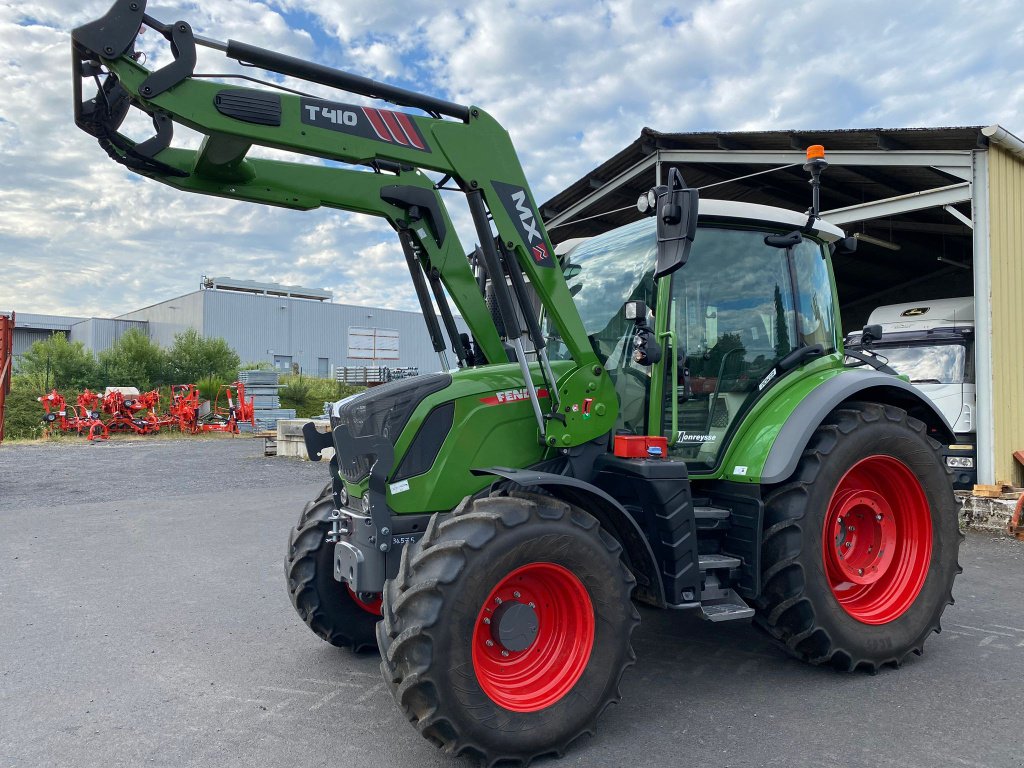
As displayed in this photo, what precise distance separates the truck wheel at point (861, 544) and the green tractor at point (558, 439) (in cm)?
2

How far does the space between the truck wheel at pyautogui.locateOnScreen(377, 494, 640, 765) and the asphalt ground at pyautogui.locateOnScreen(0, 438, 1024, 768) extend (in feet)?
0.72

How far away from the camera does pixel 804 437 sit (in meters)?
3.82

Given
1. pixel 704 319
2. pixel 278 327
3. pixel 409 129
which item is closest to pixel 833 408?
pixel 704 319

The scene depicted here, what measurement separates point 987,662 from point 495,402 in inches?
120

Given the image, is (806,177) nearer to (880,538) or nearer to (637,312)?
(880,538)

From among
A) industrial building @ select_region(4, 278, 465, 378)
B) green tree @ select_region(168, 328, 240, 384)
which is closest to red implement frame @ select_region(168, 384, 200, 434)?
green tree @ select_region(168, 328, 240, 384)

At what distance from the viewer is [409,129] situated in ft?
11.2

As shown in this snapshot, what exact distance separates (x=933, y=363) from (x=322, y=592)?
928cm

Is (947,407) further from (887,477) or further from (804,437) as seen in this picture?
(804,437)

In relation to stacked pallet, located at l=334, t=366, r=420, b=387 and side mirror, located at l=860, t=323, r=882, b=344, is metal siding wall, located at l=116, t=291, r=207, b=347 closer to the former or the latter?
stacked pallet, located at l=334, t=366, r=420, b=387

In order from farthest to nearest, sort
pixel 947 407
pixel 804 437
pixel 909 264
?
pixel 909 264, pixel 947 407, pixel 804 437

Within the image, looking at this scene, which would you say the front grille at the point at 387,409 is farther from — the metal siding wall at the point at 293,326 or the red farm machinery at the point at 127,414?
the metal siding wall at the point at 293,326

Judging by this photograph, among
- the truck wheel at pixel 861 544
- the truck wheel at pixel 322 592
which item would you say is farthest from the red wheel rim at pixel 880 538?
the truck wheel at pixel 322 592

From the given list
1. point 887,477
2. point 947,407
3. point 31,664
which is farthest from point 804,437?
point 947,407
